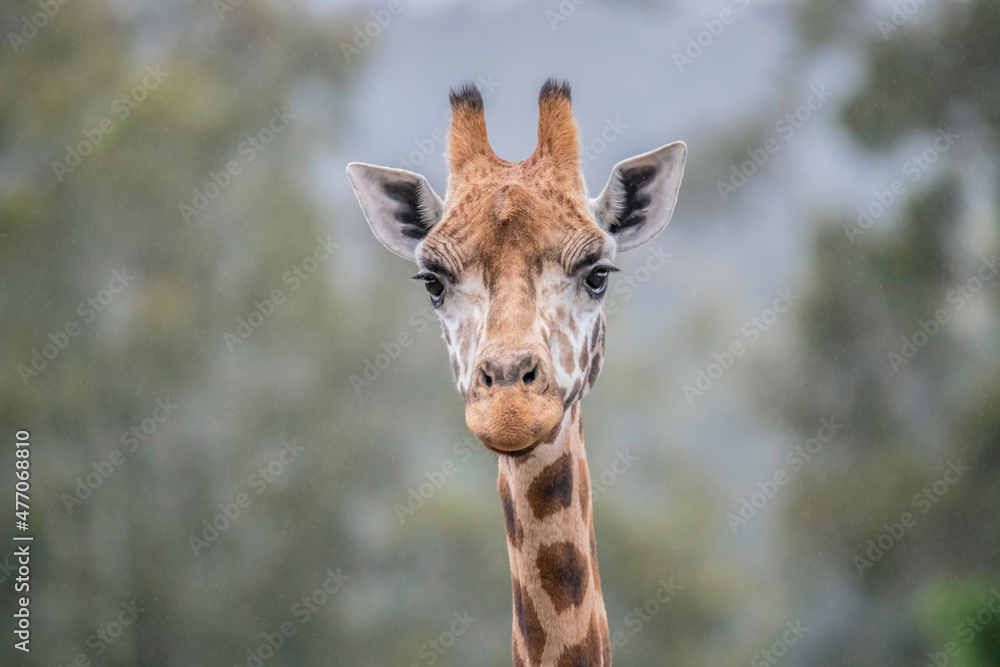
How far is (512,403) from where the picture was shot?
2295mm

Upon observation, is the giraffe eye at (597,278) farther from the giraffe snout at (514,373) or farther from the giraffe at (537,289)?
the giraffe snout at (514,373)

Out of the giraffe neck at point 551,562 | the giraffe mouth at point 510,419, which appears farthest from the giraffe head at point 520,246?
the giraffe neck at point 551,562

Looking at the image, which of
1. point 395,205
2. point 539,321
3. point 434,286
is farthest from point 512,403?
point 395,205

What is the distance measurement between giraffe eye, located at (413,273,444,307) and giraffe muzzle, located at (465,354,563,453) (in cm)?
54

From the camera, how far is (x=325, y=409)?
41.6 ft

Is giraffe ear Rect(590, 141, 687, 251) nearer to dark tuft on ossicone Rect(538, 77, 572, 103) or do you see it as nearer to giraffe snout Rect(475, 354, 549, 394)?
dark tuft on ossicone Rect(538, 77, 572, 103)

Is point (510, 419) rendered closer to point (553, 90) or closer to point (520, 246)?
point (520, 246)

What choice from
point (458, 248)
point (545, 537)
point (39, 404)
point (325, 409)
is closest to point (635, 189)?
point (458, 248)

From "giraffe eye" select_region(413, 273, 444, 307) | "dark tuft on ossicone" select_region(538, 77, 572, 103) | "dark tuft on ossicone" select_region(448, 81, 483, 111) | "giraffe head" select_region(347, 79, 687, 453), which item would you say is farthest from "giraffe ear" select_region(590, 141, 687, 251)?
"giraffe eye" select_region(413, 273, 444, 307)

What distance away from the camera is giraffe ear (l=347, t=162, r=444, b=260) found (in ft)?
10.5

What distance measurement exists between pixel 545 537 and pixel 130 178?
11.4 meters

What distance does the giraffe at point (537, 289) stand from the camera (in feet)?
8.45

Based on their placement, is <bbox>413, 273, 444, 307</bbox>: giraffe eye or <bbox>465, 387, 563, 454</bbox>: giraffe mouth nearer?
<bbox>465, 387, 563, 454</bbox>: giraffe mouth

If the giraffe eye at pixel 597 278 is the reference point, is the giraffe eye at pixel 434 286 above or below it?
above
